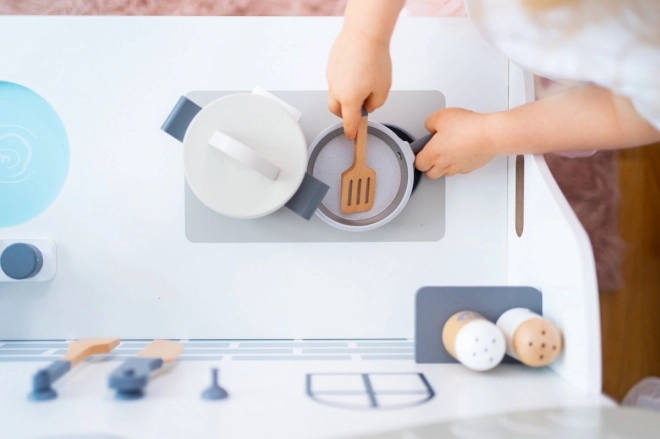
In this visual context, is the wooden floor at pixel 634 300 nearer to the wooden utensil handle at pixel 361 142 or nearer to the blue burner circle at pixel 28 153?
the wooden utensil handle at pixel 361 142

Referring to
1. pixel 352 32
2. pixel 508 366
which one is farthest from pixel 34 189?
pixel 508 366

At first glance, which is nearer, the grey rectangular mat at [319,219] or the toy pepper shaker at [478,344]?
the toy pepper shaker at [478,344]

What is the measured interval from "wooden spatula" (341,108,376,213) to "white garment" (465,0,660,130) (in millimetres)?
184

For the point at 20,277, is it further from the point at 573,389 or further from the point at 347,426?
the point at 573,389

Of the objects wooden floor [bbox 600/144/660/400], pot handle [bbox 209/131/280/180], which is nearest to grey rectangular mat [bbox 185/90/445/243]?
pot handle [bbox 209/131/280/180]

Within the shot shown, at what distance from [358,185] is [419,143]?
0.29ft

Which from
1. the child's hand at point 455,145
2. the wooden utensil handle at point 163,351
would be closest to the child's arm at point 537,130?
the child's hand at point 455,145

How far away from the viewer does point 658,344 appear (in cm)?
98

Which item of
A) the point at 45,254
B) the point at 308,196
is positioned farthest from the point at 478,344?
the point at 45,254

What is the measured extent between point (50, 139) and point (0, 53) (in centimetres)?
12

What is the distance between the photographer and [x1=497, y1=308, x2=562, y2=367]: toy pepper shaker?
512 millimetres

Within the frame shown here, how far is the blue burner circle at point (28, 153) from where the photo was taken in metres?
0.69

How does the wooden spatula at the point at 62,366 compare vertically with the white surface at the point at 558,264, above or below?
below

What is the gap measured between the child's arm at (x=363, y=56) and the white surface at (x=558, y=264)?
18 centimetres
